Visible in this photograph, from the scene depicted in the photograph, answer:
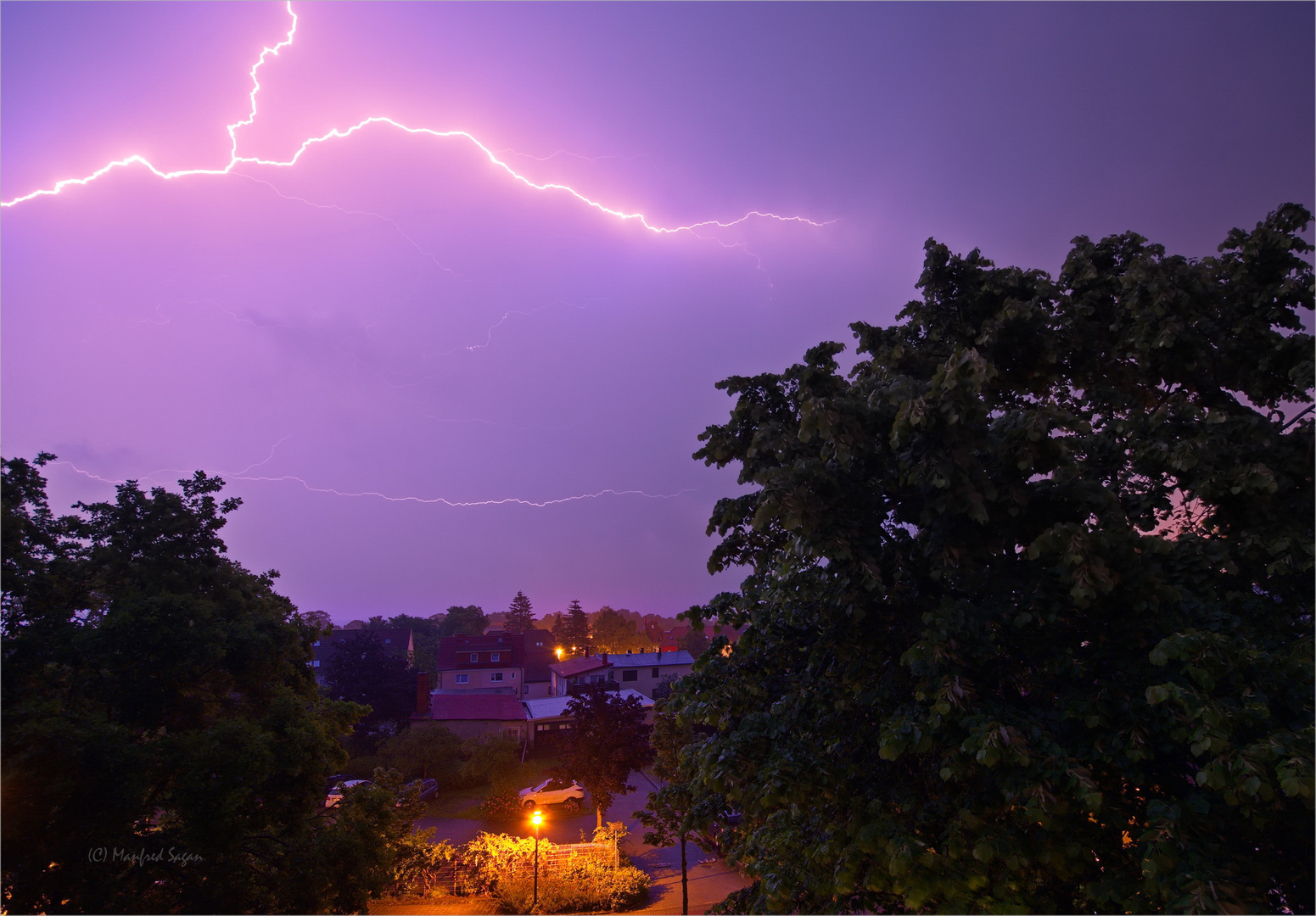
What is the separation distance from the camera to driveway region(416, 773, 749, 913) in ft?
51.5

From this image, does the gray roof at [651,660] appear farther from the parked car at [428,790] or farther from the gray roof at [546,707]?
the parked car at [428,790]

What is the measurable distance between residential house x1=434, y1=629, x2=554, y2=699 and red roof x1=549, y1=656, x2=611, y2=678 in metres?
1.75

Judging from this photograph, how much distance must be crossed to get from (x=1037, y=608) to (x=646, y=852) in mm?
18704

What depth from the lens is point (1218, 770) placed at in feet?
13.2

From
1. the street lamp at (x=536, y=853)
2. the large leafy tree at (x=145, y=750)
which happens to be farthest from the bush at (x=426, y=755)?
the large leafy tree at (x=145, y=750)

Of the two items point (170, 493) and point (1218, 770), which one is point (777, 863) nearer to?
point (1218, 770)

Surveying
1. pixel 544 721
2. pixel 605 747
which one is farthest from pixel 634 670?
pixel 605 747

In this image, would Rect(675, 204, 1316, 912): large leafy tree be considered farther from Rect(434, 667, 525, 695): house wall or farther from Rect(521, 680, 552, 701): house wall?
Rect(521, 680, 552, 701): house wall

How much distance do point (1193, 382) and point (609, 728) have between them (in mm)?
17986

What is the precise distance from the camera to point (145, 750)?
872 cm

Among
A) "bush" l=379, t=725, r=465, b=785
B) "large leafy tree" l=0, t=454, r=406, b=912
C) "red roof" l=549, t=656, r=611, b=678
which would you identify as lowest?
"bush" l=379, t=725, r=465, b=785

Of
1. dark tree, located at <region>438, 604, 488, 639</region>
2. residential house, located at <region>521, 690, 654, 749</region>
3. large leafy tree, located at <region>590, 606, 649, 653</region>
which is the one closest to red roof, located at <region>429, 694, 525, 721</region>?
residential house, located at <region>521, 690, 654, 749</region>

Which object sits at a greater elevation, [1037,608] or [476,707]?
[1037,608]

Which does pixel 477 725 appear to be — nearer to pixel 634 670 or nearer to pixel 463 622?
pixel 634 670
